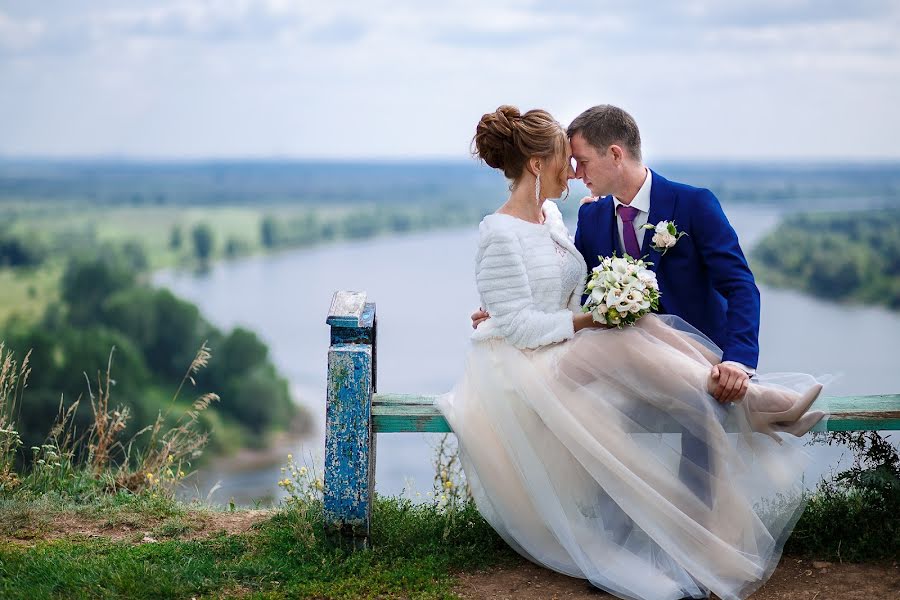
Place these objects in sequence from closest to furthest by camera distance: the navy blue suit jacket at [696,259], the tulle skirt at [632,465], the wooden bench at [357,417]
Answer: the tulle skirt at [632,465] → the wooden bench at [357,417] → the navy blue suit jacket at [696,259]

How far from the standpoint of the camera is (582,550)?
4.00 m

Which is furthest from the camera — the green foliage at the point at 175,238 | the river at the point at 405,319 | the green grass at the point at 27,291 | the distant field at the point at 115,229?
the green foliage at the point at 175,238

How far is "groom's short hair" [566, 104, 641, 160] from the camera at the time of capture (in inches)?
173

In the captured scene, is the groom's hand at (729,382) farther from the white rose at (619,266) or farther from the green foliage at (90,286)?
the green foliage at (90,286)

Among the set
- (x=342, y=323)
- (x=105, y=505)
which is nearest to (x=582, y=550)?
(x=342, y=323)

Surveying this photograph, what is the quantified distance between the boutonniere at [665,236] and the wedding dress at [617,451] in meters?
0.36

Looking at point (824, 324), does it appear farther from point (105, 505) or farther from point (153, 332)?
point (105, 505)

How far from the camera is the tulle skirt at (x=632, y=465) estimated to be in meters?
3.90

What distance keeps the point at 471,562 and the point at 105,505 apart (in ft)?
6.82

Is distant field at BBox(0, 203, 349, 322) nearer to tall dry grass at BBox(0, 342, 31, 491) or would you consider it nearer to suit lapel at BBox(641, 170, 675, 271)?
tall dry grass at BBox(0, 342, 31, 491)

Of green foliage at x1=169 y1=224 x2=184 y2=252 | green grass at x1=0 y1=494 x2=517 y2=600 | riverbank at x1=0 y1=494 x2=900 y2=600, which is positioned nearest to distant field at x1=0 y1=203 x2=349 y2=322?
green foliage at x1=169 y1=224 x2=184 y2=252

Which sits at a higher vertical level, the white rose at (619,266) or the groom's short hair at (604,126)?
the groom's short hair at (604,126)

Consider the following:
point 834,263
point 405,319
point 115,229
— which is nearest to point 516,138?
point 834,263

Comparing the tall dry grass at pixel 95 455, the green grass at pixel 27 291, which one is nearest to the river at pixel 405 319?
the green grass at pixel 27 291
